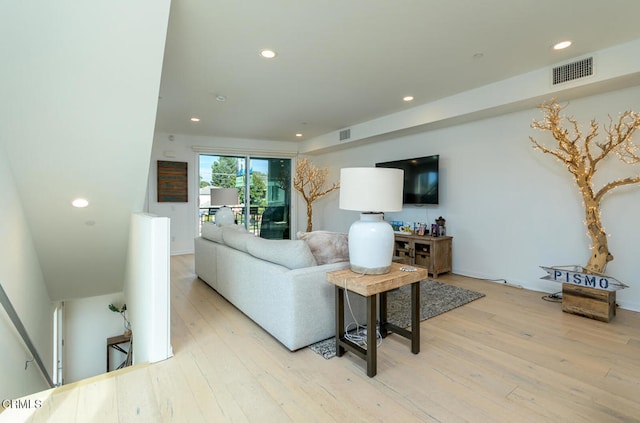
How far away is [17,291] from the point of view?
99.9 inches

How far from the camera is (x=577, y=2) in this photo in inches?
83.7

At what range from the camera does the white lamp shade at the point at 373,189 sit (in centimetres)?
201

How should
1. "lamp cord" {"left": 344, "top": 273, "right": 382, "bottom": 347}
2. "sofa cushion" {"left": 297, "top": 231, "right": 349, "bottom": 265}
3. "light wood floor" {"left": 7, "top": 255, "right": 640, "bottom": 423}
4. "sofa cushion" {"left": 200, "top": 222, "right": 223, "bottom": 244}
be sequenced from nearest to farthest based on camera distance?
"light wood floor" {"left": 7, "top": 255, "right": 640, "bottom": 423}, "lamp cord" {"left": 344, "top": 273, "right": 382, "bottom": 347}, "sofa cushion" {"left": 297, "top": 231, "right": 349, "bottom": 265}, "sofa cushion" {"left": 200, "top": 222, "right": 223, "bottom": 244}

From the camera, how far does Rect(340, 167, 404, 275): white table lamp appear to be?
2012 millimetres

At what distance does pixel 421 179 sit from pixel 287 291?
3303 millimetres

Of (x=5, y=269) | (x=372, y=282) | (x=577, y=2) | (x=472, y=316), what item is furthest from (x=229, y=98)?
(x=472, y=316)

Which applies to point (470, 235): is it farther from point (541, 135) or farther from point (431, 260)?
point (541, 135)

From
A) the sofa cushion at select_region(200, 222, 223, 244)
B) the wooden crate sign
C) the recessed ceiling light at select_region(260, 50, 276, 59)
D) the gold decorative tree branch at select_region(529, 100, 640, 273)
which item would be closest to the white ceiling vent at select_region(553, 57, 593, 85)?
the gold decorative tree branch at select_region(529, 100, 640, 273)

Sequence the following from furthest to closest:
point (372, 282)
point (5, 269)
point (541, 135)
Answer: point (541, 135), point (5, 269), point (372, 282)

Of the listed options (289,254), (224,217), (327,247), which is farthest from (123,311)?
(327,247)

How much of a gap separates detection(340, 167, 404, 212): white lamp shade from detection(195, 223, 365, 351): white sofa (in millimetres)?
631

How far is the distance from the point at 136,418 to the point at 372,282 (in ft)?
4.76

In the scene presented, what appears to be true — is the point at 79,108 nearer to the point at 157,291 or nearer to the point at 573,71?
the point at 157,291

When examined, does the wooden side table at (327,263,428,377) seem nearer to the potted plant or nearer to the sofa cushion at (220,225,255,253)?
the sofa cushion at (220,225,255,253)
